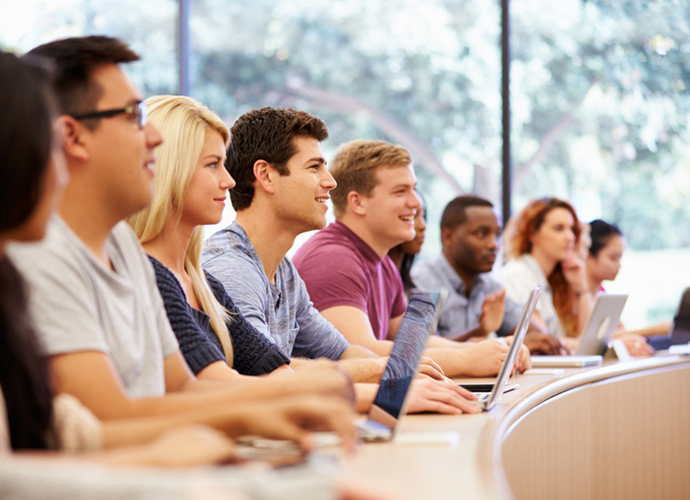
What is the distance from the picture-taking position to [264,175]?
94.5 inches

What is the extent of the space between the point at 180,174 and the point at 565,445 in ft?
4.12

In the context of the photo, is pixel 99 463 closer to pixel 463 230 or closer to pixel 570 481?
pixel 570 481

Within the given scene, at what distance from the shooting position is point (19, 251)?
1.08m

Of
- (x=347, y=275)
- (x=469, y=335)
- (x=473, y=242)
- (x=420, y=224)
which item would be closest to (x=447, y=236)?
(x=473, y=242)

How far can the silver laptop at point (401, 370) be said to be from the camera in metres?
1.24

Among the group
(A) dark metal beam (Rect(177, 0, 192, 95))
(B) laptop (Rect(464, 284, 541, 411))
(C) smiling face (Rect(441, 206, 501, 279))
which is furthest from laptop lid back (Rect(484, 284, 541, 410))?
(A) dark metal beam (Rect(177, 0, 192, 95))

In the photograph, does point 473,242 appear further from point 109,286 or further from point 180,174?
point 109,286

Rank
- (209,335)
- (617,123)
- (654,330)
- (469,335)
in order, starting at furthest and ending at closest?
1. (617,123)
2. (654,330)
3. (469,335)
4. (209,335)

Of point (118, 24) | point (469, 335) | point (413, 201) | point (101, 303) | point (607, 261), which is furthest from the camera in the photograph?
point (118, 24)

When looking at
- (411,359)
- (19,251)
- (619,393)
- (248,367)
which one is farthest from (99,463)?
(619,393)

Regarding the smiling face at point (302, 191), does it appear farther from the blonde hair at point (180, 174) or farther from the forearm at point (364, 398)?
the forearm at point (364, 398)

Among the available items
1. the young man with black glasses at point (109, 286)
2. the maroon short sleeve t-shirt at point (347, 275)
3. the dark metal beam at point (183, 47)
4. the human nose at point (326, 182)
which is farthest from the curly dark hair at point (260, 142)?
the dark metal beam at point (183, 47)

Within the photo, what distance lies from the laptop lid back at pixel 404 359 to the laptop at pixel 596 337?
143cm

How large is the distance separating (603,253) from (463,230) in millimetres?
1026
